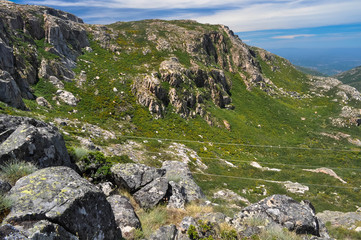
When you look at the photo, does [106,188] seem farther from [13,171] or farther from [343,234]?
[343,234]

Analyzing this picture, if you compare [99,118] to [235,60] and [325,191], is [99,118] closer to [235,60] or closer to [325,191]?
[325,191]

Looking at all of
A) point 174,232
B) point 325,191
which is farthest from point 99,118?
point 325,191

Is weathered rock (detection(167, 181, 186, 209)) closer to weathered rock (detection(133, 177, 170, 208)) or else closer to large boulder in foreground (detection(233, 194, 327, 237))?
weathered rock (detection(133, 177, 170, 208))

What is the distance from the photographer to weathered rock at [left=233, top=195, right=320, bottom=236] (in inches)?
337

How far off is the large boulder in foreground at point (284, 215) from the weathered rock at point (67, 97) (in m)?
35.0

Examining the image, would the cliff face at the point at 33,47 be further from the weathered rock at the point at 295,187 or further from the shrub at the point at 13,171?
the weathered rock at the point at 295,187

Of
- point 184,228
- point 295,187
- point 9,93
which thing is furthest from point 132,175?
point 295,187

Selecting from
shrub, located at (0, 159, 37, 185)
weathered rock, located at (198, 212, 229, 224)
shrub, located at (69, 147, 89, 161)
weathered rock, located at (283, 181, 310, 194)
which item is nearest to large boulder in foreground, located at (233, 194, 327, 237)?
weathered rock, located at (198, 212, 229, 224)

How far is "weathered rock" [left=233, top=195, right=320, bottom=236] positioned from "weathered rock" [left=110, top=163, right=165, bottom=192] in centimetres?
499

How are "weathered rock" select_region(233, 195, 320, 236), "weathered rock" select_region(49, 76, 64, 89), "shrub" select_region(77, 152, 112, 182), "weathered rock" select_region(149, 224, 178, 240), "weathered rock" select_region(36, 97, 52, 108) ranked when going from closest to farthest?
"weathered rock" select_region(149, 224, 178, 240)
"weathered rock" select_region(233, 195, 320, 236)
"shrub" select_region(77, 152, 112, 182)
"weathered rock" select_region(36, 97, 52, 108)
"weathered rock" select_region(49, 76, 64, 89)

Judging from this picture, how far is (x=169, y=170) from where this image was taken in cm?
1360

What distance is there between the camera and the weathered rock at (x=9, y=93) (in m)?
22.8

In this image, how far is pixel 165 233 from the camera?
724 centimetres

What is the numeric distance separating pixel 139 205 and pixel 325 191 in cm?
3282
